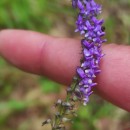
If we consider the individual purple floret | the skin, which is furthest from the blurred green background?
the individual purple floret

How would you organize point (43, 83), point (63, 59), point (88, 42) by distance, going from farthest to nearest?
point (43, 83)
point (63, 59)
point (88, 42)

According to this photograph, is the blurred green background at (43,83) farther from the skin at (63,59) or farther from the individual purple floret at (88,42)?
the individual purple floret at (88,42)

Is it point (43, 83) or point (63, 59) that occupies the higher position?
point (63, 59)

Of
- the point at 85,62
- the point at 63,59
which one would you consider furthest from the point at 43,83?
the point at 85,62

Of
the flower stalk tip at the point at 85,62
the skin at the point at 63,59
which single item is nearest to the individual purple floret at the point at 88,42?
the flower stalk tip at the point at 85,62

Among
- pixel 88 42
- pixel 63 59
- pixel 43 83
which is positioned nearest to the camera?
pixel 88 42

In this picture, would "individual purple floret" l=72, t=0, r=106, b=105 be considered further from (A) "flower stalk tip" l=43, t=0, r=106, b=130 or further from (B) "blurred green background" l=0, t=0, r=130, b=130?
(B) "blurred green background" l=0, t=0, r=130, b=130

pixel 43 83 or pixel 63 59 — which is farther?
pixel 43 83

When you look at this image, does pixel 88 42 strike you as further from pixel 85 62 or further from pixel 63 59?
pixel 63 59
